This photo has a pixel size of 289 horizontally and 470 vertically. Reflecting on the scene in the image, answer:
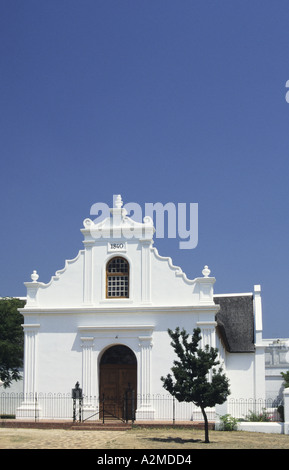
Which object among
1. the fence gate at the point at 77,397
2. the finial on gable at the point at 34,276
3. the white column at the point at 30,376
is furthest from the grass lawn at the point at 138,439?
the finial on gable at the point at 34,276

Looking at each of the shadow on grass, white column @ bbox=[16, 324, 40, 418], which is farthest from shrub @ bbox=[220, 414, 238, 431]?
white column @ bbox=[16, 324, 40, 418]

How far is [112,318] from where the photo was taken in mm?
30328

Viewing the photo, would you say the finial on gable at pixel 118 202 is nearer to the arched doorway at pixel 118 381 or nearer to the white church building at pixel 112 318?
the white church building at pixel 112 318

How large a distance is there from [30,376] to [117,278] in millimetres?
6054

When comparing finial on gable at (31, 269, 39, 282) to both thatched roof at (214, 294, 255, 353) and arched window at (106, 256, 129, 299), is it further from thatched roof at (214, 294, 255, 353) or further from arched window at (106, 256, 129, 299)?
thatched roof at (214, 294, 255, 353)

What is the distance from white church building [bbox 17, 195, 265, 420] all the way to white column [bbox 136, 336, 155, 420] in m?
0.04

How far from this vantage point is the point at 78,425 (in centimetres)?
2727

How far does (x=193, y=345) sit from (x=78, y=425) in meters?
7.23

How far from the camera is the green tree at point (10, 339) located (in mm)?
35875

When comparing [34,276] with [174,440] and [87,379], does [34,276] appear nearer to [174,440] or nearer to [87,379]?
[87,379]

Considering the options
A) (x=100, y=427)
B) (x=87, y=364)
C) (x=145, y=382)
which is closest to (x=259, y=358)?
(x=145, y=382)

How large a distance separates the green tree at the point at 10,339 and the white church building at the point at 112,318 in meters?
5.56

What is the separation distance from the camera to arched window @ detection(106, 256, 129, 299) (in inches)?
1218

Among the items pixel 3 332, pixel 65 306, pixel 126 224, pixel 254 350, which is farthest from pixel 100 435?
pixel 254 350
